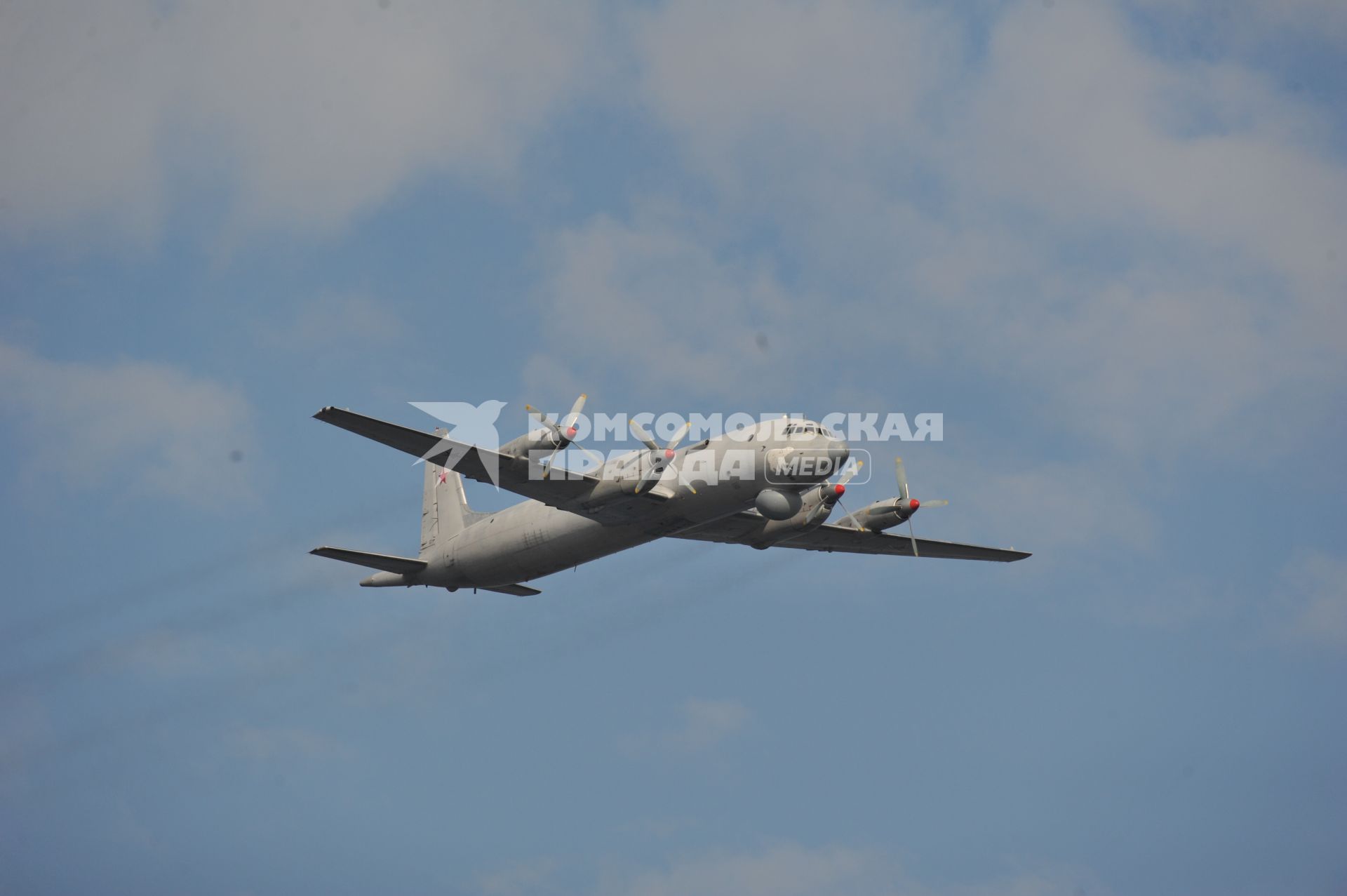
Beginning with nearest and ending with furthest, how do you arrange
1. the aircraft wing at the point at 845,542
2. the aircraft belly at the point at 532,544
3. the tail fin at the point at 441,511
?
the aircraft belly at the point at 532,544
the aircraft wing at the point at 845,542
the tail fin at the point at 441,511

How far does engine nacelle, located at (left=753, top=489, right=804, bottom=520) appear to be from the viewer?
4231 centimetres

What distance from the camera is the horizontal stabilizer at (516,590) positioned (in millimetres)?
49406

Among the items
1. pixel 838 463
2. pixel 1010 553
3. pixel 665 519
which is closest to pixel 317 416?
pixel 665 519

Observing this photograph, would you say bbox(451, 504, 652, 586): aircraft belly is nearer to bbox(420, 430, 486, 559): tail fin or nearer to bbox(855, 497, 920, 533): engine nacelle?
bbox(420, 430, 486, 559): tail fin

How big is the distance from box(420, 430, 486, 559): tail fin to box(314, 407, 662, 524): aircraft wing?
732 centimetres

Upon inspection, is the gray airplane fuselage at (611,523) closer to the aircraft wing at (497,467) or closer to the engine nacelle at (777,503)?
the engine nacelle at (777,503)

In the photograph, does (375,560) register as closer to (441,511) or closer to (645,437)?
(441,511)

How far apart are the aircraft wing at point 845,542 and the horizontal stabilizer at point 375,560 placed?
10.3m

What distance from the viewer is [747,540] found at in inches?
1929

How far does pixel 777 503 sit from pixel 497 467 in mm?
8976

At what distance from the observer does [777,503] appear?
1666 inches

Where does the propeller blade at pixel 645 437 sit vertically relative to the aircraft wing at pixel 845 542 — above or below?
above

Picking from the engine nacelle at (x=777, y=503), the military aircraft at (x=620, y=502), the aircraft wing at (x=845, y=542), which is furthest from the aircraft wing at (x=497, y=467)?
the aircraft wing at (x=845, y=542)

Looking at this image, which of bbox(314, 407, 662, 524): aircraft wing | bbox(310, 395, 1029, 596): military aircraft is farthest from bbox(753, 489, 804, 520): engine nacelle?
bbox(314, 407, 662, 524): aircraft wing
